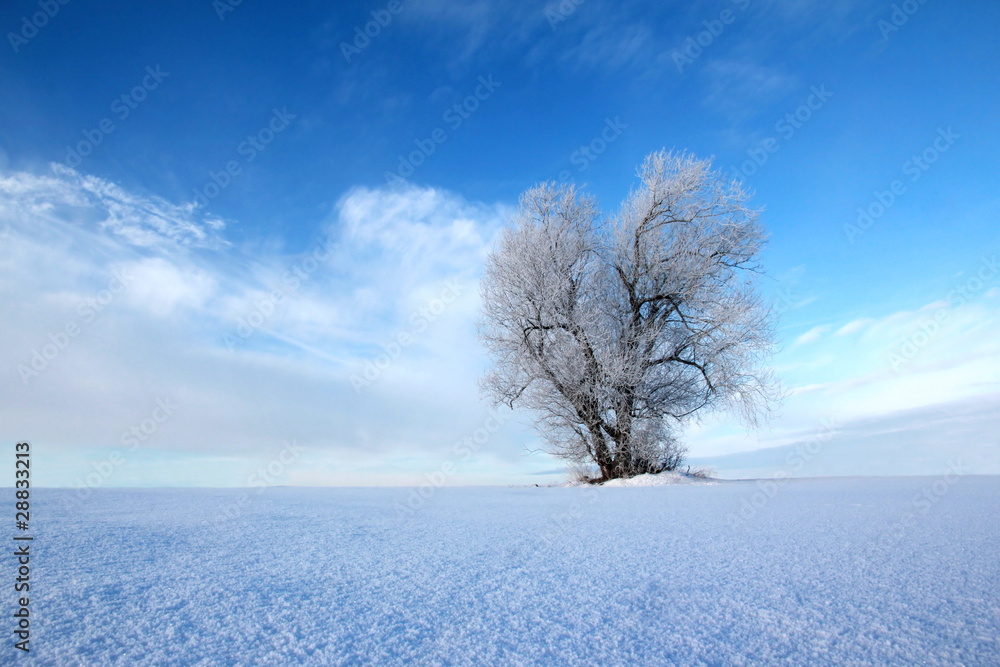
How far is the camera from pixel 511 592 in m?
1.29

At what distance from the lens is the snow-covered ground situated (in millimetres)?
977

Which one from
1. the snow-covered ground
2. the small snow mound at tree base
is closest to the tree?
the small snow mound at tree base

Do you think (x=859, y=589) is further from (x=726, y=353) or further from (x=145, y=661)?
(x=726, y=353)

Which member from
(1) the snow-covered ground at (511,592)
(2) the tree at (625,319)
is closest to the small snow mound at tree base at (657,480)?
(2) the tree at (625,319)

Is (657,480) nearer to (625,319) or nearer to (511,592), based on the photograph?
(625,319)

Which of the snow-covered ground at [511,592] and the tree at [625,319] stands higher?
the tree at [625,319]

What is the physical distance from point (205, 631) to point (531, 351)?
27.8 ft

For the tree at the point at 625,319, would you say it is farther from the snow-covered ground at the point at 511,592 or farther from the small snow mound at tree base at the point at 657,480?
the snow-covered ground at the point at 511,592

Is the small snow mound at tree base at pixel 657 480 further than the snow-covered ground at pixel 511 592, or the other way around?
the small snow mound at tree base at pixel 657 480

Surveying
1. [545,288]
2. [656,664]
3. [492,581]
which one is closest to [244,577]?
[492,581]

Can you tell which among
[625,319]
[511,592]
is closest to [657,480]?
[625,319]

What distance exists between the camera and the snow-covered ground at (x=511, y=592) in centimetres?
98

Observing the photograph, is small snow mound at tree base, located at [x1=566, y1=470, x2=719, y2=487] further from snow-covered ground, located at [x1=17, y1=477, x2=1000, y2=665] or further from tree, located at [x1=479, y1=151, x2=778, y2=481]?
snow-covered ground, located at [x1=17, y1=477, x2=1000, y2=665]

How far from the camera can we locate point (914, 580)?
1.43m
